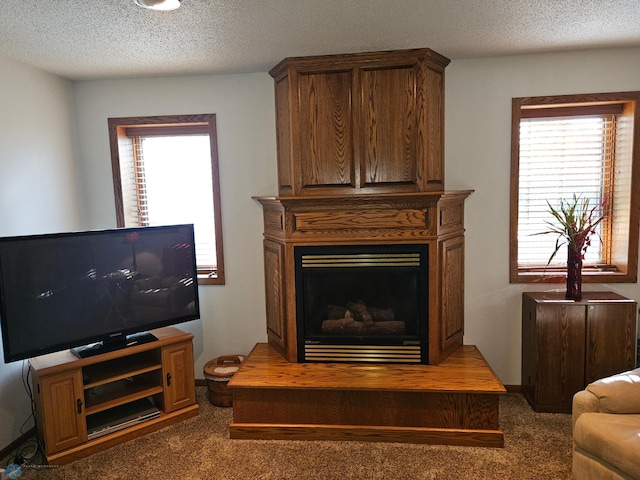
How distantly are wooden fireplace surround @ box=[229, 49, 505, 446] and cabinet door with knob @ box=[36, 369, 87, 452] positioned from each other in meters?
0.90

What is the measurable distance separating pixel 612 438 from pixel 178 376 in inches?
101

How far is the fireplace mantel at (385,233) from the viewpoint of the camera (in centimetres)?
305

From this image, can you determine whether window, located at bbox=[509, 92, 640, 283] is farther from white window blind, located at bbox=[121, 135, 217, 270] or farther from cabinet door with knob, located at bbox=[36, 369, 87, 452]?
cabinet door with knob, located at bbox=[36, 369, 87, 452]

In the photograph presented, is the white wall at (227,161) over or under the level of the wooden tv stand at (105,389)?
over

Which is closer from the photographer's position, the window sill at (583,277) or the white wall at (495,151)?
the white wall at (495,151)

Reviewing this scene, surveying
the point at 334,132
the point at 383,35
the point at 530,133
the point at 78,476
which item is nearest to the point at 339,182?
the point at 334,132

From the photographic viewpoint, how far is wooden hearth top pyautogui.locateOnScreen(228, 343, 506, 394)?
9.41 feet

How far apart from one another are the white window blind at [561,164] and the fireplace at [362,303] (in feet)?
3.32

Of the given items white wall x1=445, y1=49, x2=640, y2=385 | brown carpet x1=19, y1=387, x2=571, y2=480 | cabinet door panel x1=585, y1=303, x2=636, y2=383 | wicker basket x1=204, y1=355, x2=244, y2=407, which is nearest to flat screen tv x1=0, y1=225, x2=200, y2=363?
wicker basket x1=204, y1=355, x2=244, y2=407

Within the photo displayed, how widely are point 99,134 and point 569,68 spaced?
3.48 meters

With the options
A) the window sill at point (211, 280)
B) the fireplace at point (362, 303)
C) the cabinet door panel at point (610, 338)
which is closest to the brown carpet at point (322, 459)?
the cabinet door panel at point (610, 338)

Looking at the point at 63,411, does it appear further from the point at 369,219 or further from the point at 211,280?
Answer: the point at 369,219

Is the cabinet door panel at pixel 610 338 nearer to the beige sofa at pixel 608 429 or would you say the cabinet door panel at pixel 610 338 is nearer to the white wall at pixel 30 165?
the beige sofa at pixel 608 429

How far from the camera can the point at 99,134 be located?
12.0ft
